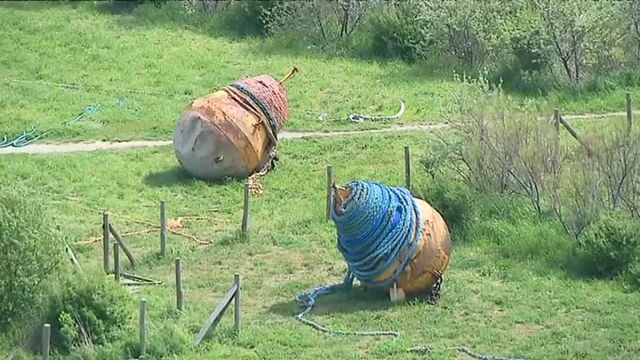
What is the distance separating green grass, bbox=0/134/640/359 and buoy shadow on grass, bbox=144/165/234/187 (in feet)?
0.11

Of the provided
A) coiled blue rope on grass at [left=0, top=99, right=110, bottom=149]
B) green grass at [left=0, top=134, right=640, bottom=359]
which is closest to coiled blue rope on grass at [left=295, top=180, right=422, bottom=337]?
green grass at [left=0, top=134, right=640, bottom=359]

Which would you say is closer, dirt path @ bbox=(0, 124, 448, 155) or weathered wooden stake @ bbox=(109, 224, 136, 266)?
weathered wooden stake @ bbox=(109, 224, 136, 266)

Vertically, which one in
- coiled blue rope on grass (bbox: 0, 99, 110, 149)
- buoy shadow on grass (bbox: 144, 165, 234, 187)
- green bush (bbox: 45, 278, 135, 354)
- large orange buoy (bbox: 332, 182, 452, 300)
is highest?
large orange buoy (bbox: 332, 182, 452, 300)

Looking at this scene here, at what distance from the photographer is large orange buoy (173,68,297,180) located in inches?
1008

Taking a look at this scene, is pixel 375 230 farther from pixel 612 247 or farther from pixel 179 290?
pixel 612 247

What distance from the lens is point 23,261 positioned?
17.8 meters

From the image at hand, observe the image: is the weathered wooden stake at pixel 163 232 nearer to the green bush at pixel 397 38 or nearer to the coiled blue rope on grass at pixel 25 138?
the coiled blue rope on grass at pixel 25 138

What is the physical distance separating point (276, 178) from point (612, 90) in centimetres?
806

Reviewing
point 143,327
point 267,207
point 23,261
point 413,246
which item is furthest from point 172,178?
point 143,327

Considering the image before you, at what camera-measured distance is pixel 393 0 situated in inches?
1419

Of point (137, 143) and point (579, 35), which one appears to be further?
point (579, 35)

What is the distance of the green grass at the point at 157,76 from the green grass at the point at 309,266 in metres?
A: 2.18

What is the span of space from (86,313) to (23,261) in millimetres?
932

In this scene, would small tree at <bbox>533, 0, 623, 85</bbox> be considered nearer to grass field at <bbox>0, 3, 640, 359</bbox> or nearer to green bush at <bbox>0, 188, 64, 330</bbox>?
grass field at <bbox>0, 3, 640, 359</bbox>
